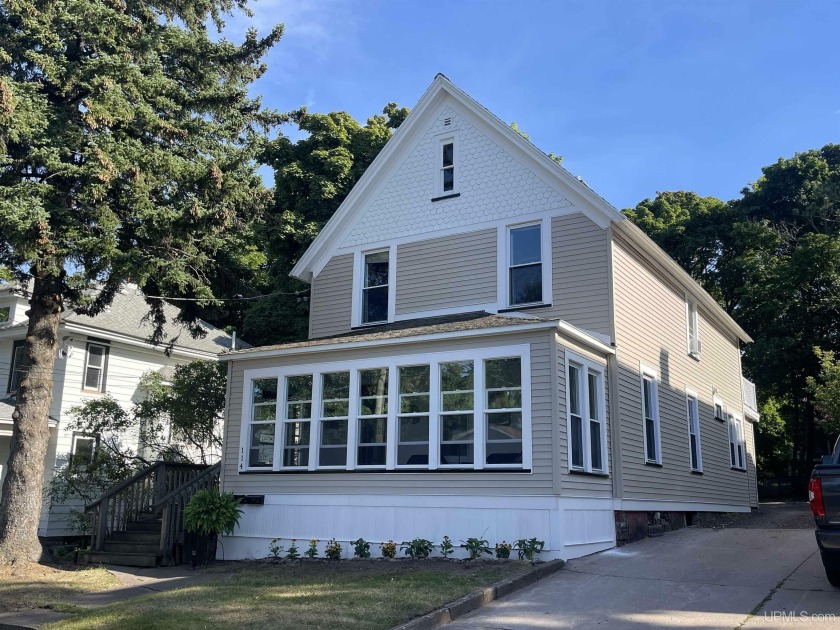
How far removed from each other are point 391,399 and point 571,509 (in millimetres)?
3677

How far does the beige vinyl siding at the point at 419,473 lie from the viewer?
1220cm

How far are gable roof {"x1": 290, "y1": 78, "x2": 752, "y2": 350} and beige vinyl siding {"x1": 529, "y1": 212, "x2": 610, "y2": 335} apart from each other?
1.14 feet

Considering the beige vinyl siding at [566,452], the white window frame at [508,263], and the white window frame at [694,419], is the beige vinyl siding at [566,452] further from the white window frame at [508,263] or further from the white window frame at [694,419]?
the white window frame at [694,419]

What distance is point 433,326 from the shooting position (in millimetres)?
14102

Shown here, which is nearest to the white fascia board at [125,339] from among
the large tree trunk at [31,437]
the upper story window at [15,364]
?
the upper story window at [15,364]

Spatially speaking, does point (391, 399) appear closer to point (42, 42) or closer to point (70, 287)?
point (70, 287)

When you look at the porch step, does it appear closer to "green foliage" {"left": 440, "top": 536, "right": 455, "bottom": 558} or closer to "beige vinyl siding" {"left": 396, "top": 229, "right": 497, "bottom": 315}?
"green foliage" {"left": 440, "top": 536, "right": 455, "bottom": 558}

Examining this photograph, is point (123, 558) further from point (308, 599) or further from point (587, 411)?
point (587, 411)

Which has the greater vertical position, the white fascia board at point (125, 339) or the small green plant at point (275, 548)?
the white fascia board at point (125, 339)

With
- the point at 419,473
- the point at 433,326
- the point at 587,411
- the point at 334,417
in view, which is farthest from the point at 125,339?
the point at 587,411

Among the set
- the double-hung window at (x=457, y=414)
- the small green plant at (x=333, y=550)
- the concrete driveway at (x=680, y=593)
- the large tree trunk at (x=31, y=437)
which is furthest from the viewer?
the large tree trunk at (x=31, y=437)

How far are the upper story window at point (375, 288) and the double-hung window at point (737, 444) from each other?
1166cm

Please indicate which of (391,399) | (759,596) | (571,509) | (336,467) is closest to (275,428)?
(336,467)

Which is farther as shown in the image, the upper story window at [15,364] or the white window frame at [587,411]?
the upper story window at [15,364]
